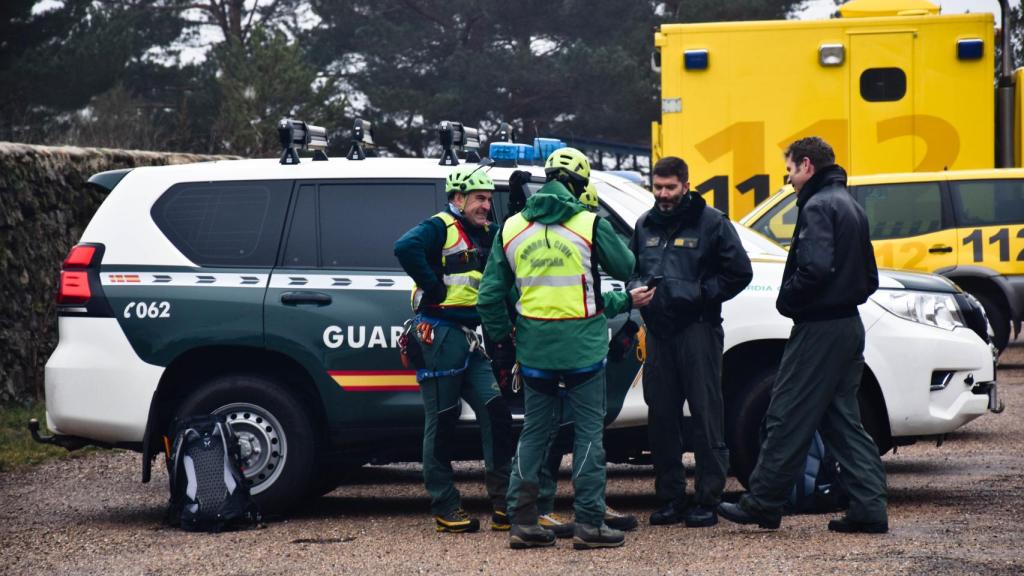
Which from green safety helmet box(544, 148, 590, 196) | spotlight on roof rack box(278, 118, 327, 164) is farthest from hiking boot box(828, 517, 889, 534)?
spotlight on roof rack box(278, 118, 327, 164)

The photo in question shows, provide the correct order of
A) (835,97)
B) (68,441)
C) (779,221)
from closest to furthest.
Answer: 1. (68,441)
2. (779,221)
3. (835,97)

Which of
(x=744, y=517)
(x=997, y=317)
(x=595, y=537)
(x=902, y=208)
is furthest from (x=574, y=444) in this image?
(x=997, y=317)

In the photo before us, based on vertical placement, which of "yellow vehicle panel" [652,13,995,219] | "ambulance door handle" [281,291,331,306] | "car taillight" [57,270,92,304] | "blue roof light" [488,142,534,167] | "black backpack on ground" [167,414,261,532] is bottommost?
"black backpack on ground" [167,414,261,532]

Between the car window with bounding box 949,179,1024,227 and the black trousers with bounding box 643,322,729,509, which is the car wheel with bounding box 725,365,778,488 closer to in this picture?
the black trousers with bounding box 643,322,729,509

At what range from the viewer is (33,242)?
1213 centimetres

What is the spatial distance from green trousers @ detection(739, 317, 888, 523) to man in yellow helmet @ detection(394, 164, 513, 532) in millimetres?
1216

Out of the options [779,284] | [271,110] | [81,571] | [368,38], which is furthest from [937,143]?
[368,38]

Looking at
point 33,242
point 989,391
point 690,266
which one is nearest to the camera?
point 690,266

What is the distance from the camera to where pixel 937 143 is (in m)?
13.8

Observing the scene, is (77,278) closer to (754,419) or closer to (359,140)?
(359,140)

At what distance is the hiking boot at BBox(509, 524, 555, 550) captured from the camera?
6.88m

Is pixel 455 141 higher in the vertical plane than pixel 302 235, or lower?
higher

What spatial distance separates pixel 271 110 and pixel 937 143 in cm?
2111

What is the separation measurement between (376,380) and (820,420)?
2158 millimetres
